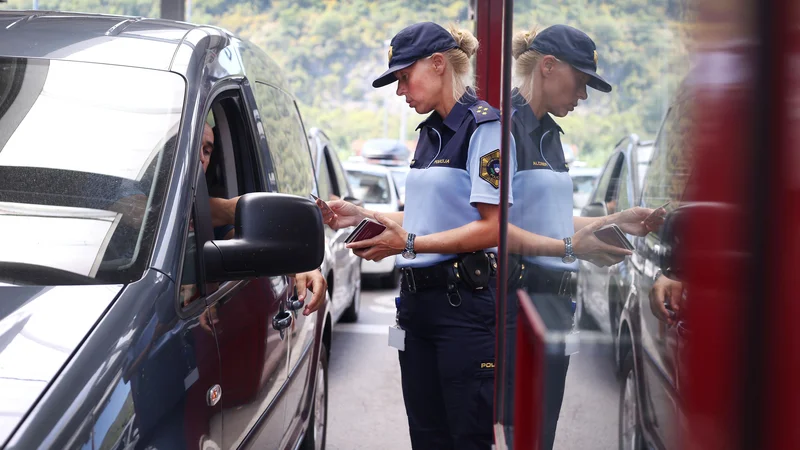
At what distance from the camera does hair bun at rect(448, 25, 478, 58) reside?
308 cm

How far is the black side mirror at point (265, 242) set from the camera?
2.23 meters

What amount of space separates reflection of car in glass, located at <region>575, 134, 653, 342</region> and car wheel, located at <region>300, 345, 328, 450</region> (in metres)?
2.95

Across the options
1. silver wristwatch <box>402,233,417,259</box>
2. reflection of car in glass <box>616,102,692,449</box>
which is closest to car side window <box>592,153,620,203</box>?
reflection of car in glass <box>616,102,692,449</box>

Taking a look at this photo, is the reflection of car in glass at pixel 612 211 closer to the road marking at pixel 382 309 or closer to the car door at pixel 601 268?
the car door at pixel 601 268

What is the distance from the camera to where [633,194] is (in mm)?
896

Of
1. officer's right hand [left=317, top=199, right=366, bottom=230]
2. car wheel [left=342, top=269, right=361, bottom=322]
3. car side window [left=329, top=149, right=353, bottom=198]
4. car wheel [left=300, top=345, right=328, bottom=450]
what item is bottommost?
car wheel [left=342, top=269, right=361, bottom=322]

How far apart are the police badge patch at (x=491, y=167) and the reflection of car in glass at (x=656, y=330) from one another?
6.25 feet

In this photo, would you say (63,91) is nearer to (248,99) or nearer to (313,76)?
(248,99)

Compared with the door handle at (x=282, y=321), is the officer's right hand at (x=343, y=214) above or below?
above

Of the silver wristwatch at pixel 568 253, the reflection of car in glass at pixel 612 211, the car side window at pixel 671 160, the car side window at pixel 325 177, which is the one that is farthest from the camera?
the car side window at pixel 325 177

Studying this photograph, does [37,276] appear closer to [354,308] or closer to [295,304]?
[295,304]

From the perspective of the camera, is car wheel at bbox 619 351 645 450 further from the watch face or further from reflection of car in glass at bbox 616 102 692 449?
the watch face

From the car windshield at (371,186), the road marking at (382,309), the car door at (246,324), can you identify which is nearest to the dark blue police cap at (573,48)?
the car door at (246,324)

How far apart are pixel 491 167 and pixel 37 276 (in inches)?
55.4
